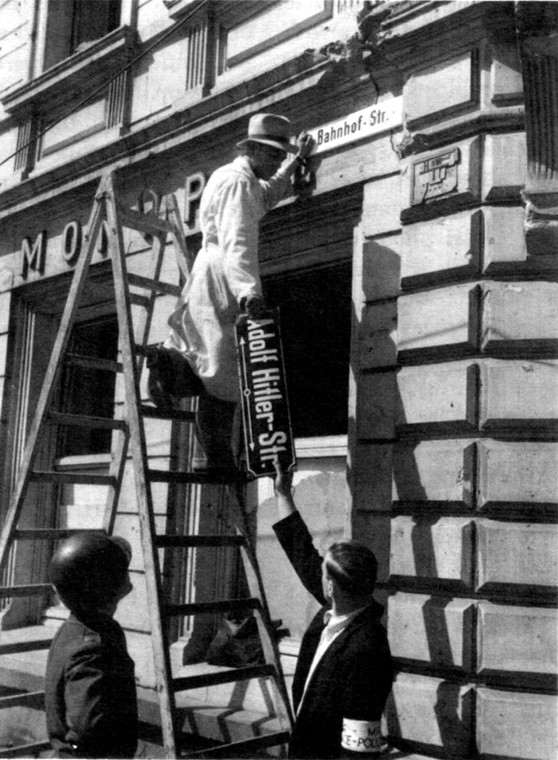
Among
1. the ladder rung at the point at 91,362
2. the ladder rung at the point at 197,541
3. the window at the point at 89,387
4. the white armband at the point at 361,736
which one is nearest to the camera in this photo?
the white armband at the point at 361,736

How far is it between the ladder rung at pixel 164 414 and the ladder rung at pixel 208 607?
0.84m

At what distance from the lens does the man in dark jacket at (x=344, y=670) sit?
2791mm

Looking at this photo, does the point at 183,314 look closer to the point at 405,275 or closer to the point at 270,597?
the point at 405,275

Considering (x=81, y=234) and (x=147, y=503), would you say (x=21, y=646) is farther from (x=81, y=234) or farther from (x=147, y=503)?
(x=81, y=234)

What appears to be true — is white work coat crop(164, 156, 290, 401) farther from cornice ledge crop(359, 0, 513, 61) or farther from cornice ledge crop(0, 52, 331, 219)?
cornice ledge crop(0, 52, 331, 219)

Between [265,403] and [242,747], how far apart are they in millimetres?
1358

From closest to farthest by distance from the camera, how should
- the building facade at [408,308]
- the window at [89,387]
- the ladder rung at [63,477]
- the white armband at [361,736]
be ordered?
the white armband at [361,736], the building facade at [408,308], the ladder rung at [63,477], the window at [89,387]

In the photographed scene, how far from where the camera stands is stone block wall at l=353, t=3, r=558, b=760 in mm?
3738

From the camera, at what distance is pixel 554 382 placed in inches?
151

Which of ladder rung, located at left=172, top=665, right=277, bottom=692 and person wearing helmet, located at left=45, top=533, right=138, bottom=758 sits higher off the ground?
person wearing helmet, located at left=45, top=533, right=138, bottom=758

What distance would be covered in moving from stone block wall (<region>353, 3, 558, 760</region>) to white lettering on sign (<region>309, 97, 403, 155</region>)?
0.11m

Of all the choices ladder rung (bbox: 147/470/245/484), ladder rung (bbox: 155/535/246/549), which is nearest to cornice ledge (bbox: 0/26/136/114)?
ladder rung (bbox: 147/470/245/484)

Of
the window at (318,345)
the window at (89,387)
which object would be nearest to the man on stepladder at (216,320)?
the window at (318,345)

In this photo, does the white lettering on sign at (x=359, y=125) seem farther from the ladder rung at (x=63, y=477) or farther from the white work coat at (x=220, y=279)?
the ladder rung at (x=63, y=477)
